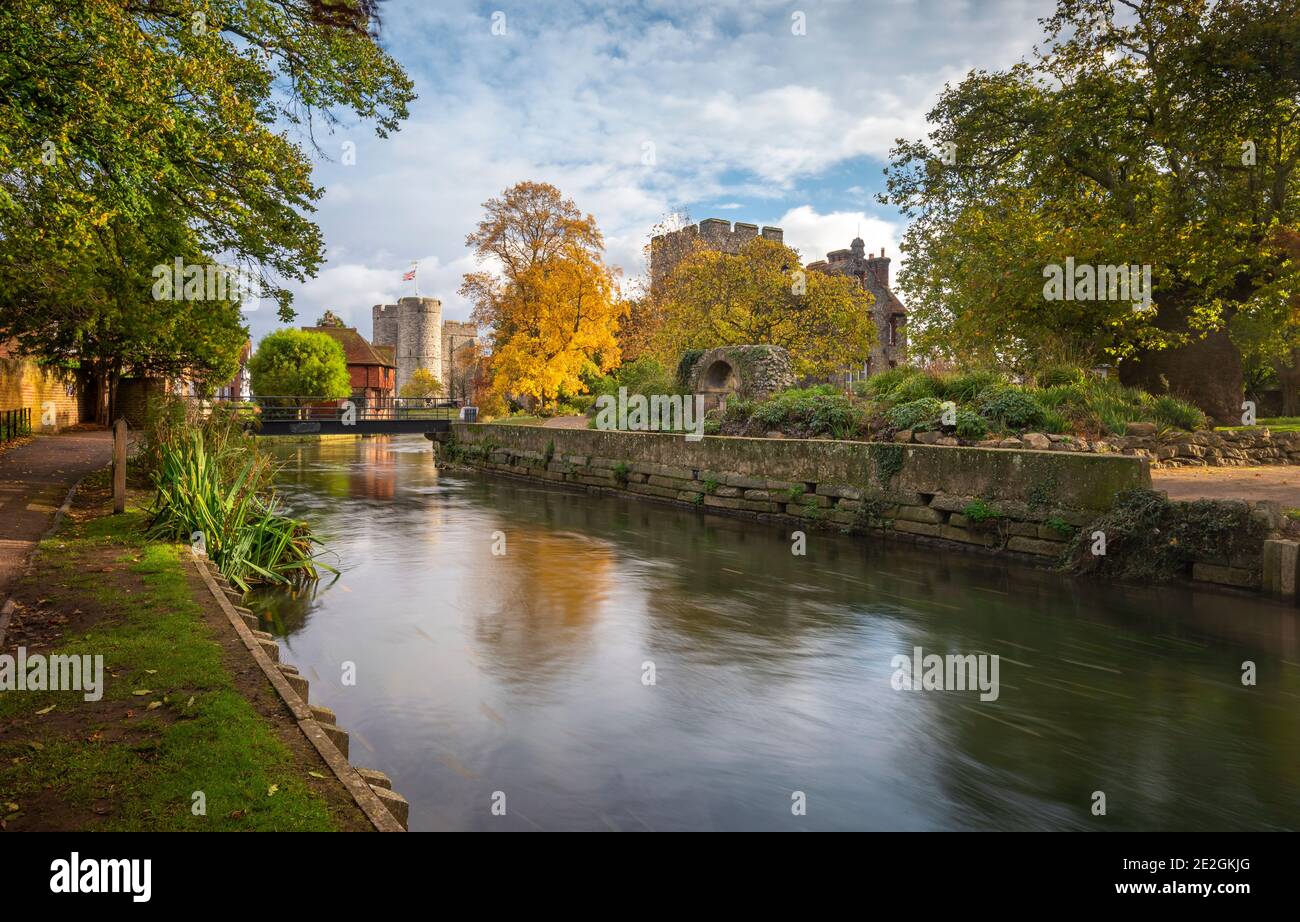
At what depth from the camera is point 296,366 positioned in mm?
54750

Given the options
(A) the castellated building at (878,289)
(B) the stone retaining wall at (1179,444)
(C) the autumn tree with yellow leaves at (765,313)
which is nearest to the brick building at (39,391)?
(C) the autumn tree with yellow leaves at (765,313)

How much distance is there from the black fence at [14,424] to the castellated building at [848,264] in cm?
3209

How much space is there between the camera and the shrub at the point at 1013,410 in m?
13.9

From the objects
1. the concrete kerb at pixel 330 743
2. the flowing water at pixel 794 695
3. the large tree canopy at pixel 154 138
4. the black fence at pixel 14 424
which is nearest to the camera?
the concrete kerb at pixel 330 743

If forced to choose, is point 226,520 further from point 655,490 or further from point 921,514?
point 655,490

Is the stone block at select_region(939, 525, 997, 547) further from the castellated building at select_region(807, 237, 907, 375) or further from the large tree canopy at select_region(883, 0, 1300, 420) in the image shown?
the castellated building at select_region(807, 237, 907, 375)

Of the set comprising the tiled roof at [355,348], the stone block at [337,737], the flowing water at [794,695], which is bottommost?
the flowing water at [794,695]

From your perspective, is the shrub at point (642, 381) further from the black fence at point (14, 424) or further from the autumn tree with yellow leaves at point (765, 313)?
the black fence at point (14, 424)

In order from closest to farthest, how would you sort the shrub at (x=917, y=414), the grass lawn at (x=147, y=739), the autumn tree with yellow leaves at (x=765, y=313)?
the grass lawn at (x=147, y=739) < the shrub at (x=917, y=414) < the autumn tree with yellow leaves at (x=765, y=313)

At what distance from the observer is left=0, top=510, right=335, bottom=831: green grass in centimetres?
311

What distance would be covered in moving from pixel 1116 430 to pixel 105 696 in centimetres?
1466

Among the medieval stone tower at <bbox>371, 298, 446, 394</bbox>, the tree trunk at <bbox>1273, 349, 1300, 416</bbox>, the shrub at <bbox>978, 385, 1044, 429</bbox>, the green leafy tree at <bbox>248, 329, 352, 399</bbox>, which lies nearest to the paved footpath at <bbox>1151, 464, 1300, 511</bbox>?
the shrub at <bbox>978, 385, 1044, 429</bbox>

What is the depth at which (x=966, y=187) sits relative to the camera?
2342 cm
